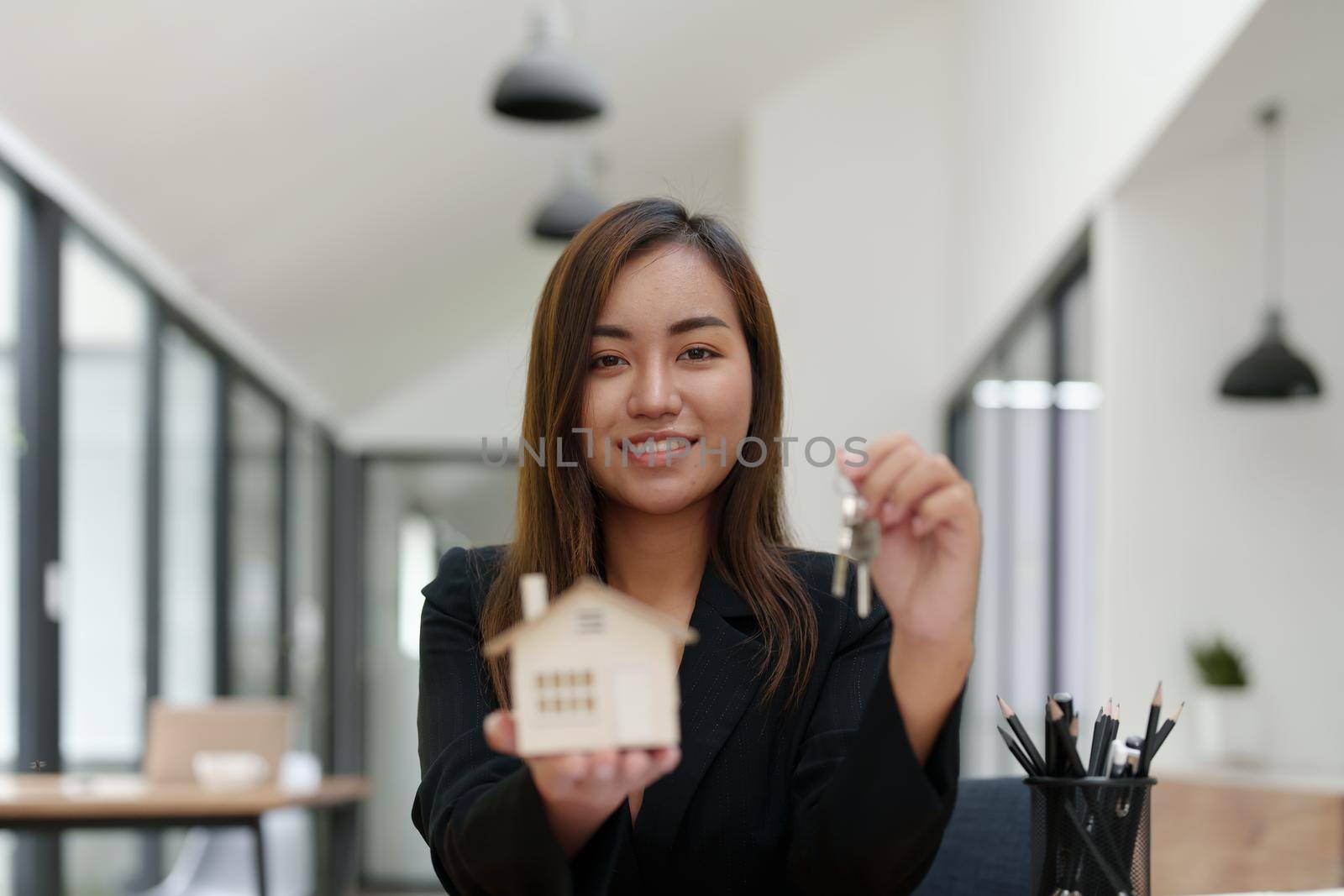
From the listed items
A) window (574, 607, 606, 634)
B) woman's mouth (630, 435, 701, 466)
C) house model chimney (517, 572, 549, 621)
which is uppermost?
woman's mouth (630, 435, 701, 466)

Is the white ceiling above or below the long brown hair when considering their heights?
above

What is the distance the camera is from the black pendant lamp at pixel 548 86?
3504 millimetres

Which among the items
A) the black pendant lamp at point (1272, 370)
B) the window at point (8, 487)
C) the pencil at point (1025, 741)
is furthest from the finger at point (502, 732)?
the window at point (8, 487)

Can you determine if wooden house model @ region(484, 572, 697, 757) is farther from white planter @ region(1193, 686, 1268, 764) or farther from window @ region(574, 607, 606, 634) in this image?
white planter @ region(1193, 686, 1268, 764)

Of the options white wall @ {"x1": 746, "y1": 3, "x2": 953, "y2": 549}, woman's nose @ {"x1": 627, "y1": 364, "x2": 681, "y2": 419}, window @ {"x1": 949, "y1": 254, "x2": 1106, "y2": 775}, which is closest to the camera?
woman's nose @ {"x1": 627, "y1": 364, "x2": 681, "y2": 419}

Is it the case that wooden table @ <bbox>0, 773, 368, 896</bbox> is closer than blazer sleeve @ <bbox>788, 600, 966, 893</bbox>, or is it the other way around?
blazer sleeve @ <bbox>788, 600, 966, 893</bbox>

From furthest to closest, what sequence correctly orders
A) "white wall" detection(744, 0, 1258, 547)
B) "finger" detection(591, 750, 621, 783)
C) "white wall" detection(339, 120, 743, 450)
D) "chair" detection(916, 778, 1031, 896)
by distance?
"white wall" detection(339, 120, 743, 450), "white wall" detection(744, 0, 1258, 547), "chair" detection(916, 778, 1031, 896), "finger" detection(591, 750, 621, 783)

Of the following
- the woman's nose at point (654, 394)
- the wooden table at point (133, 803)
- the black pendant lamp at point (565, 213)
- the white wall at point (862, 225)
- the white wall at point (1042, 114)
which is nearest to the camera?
the woman's nose at point (654, 394)

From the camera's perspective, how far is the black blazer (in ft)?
2.99

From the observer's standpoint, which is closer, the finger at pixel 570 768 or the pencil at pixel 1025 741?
the finger at pixel 570 768

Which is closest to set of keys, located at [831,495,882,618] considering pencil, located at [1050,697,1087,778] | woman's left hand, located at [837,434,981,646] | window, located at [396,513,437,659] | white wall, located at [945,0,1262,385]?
woman's left hand, located at [837,434,981,646]

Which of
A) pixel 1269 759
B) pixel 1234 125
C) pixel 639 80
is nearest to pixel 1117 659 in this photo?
pixel 1269 759

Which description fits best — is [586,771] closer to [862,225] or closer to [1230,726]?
[1230,726]

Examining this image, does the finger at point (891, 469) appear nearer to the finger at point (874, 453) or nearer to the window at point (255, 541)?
the finger at point (874, 453)
